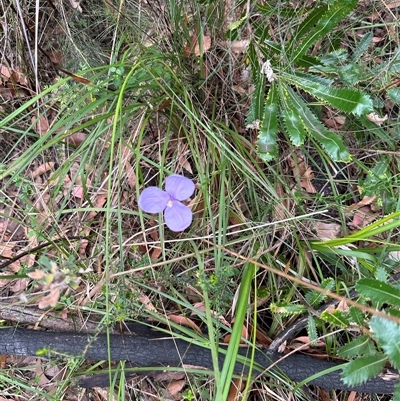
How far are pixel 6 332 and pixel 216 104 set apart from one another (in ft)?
3.99

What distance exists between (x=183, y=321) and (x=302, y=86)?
0.96 metres

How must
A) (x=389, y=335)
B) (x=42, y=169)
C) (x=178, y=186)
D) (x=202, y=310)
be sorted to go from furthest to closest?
(x=42, y=169)
(x=202, y=310)
(x=178, y=186)
(x=389, y=335)

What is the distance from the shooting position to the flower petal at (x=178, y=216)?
1.48 metres

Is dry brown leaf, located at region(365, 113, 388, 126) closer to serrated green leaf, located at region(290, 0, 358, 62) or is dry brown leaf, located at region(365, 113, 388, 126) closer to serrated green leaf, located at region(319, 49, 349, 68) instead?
serrated green leaf, located at region(319, 49, 349, 68)

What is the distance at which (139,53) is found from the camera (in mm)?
1708

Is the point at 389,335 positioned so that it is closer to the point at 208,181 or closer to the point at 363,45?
the point at 208,181

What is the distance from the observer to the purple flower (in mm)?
1461

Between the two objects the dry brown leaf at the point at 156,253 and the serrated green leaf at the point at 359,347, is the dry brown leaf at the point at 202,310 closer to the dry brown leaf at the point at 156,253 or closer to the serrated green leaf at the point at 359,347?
the dry brown leaf at the point at 156,253

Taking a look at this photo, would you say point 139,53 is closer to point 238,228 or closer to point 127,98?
point 127,98

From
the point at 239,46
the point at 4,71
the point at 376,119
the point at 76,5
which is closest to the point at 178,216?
the point at 239,46

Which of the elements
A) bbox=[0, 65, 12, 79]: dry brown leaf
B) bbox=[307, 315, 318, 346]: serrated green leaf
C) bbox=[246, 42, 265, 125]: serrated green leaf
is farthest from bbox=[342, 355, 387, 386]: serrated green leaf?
bbox=[0, 65, 12, 79]: dry brown leaf

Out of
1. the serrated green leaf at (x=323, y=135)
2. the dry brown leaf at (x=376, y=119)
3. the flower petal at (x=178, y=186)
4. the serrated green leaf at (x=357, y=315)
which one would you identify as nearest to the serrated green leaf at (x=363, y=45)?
the dry brown leaf at (x=376, y=119)

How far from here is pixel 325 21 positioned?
1411 mm

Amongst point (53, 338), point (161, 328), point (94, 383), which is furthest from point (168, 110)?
point (94, 383)
